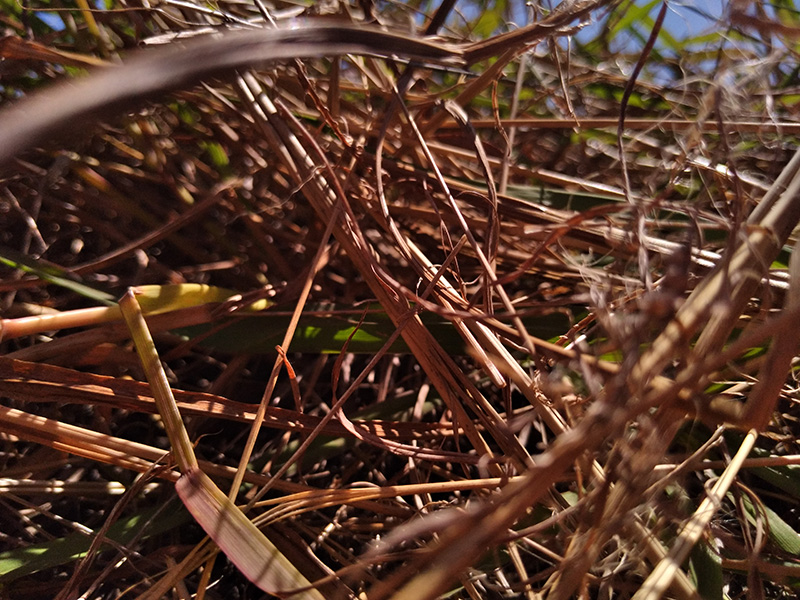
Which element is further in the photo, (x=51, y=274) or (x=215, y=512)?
(x=51, y=274)

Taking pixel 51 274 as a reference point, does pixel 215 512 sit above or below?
below

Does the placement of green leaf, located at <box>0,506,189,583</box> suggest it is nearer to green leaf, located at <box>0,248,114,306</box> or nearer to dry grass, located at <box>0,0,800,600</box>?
dry grass, located at <box>0,0,800,600</box>

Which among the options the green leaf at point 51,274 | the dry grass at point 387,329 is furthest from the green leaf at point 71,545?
the green leaf at point 51,274

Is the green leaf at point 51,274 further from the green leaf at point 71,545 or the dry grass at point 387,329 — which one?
the green leaf at point 71,545

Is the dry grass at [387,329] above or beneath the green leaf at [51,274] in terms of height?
beneath

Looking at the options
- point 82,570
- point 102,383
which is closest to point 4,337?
point 102,383

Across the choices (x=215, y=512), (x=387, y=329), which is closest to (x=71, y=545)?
(x=215, y=512)

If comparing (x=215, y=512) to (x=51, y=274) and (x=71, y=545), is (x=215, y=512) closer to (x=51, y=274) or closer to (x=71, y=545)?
(x=71, y=545)

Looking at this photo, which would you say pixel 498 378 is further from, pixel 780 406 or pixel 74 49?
pixel 74 49

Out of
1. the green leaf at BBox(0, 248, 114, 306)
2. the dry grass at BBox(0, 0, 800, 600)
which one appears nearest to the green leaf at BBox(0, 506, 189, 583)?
the dry grass at BBox(0, 0, 800, 600)
